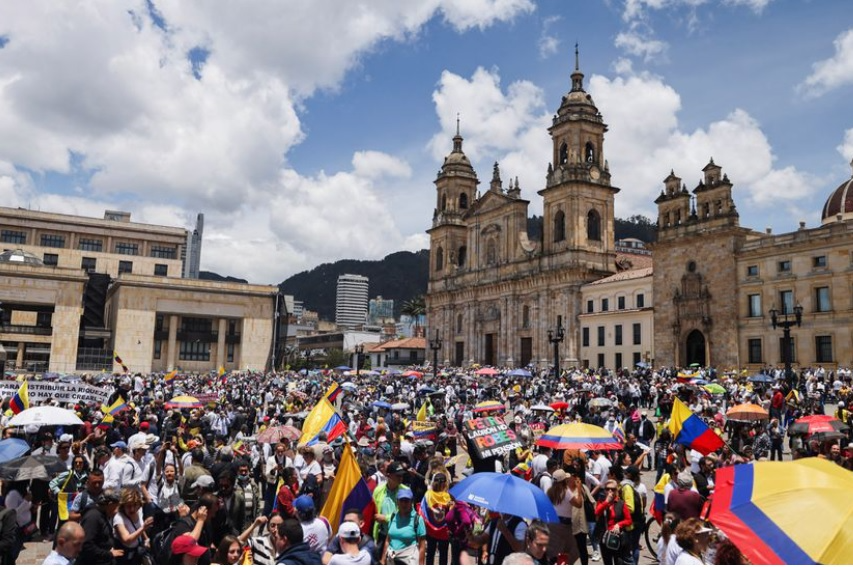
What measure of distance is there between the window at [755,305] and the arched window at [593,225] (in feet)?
62.4

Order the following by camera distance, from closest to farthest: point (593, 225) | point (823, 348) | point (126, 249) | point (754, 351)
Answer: point (823, 348)
point (754, 351)
point (593, 225)
point (126, 249)

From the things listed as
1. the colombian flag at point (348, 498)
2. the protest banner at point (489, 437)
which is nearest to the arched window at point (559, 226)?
the protest banner at point (489, 437)

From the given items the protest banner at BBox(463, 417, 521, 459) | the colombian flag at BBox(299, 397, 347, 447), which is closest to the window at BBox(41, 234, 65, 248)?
the colombian flag at BBox(299, 397, 347, 447)

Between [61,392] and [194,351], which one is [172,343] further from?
[61,392]

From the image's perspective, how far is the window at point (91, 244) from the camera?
3098 inches

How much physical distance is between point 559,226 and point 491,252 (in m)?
9.93

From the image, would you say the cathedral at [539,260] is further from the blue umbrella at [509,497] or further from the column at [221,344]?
the blue umbrella at [509,497]

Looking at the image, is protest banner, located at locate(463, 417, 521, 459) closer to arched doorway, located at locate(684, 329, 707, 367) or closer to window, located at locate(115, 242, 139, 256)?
arched doorway, located at locate(684, 329, 707, 367)

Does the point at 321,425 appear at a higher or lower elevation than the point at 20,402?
lower

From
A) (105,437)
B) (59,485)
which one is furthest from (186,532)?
(105,437)

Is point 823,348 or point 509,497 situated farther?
point 823,348

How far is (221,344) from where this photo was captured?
64.8 m

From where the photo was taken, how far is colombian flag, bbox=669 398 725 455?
1159 cm

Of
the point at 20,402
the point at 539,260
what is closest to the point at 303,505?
the point at 20,402
